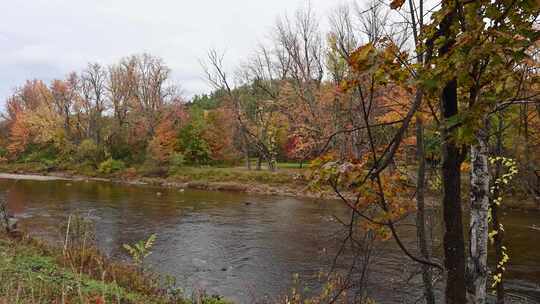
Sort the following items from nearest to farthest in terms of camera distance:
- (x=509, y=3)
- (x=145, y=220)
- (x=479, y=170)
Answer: (x=509, y=3), (x=479, y=170), (x=145, y=220)

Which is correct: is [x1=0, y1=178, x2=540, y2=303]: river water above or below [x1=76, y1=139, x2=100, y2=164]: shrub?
below

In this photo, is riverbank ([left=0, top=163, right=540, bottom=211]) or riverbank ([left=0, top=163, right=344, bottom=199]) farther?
riverbank ([left=0, top=163, right=344, bottom=199])

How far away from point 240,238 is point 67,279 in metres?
8.42

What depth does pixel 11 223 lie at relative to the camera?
11.8m

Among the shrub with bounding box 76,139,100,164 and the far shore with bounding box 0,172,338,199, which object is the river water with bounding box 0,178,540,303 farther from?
the shrub with bounding box 76,139,100,164

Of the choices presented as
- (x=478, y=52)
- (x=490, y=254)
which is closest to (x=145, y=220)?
(x=490, y=254)

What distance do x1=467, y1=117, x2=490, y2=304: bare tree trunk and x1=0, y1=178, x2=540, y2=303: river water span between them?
1.29 meters

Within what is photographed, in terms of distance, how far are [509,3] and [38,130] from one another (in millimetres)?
61572

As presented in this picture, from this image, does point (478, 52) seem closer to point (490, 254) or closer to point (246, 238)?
point (490, 254)

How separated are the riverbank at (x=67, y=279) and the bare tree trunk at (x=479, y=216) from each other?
156 inches

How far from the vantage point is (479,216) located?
3631mm

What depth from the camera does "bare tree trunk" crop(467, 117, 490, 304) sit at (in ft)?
11.7

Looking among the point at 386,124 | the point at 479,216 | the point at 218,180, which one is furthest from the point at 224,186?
the point at 386,124

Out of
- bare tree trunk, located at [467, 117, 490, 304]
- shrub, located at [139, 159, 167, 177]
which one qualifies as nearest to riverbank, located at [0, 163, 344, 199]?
shrub, located at [139, 159, 167, 177]
